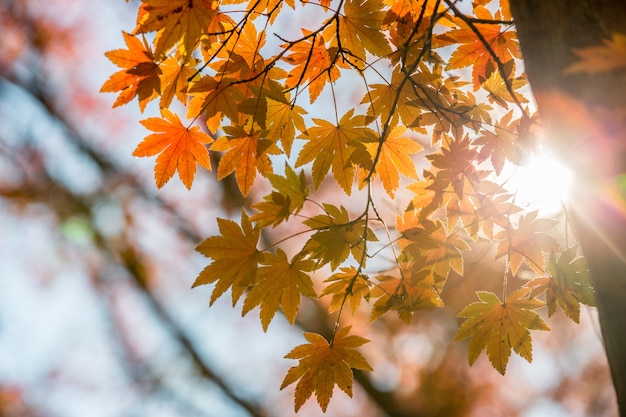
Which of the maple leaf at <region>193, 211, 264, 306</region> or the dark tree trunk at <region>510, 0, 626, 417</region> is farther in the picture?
the maple leaf at <region>193, 211, 264, 306</region>

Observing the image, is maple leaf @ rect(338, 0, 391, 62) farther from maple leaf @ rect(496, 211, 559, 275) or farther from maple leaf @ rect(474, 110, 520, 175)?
maple leaf @ rect(496, 211, 559, 275)

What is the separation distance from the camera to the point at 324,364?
3.77 ft

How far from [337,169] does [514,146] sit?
0.46 meters

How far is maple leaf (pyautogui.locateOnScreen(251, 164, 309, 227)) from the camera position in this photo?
40.1 inches

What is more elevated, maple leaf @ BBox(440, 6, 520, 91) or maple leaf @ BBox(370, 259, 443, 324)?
maple leaf @ BBox(440, 6, 520, 91)

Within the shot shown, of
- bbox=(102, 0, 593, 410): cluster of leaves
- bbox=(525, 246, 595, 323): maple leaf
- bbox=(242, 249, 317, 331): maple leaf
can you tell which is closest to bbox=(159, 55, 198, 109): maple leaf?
bbox=(102, 0, 593, 410): cluster of leaves

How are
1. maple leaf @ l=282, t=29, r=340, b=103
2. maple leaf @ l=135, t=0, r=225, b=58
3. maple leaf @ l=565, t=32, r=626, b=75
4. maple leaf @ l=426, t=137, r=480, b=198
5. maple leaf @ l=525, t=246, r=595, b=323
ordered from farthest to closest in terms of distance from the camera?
1. maple leaf @ l=282, t=29, r=340, b=103
2. maple leaf @ l=426, t=137, r=480, b=198
3. maple leaf @ l=525, t=246, r=595, b=323
4. maple leaf @ l=135, t=0, r=225, b=58
5. maple leaf @ l=565, t=32, r=626, b=75

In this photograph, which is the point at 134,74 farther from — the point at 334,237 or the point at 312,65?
the point at 334,237

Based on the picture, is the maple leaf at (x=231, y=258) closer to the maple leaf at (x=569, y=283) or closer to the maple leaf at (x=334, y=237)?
the maple leaf at (x=334, y=237)

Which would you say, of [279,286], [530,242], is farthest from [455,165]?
[279,286]

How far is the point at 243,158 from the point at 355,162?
0.28m

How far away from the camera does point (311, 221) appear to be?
40.9 inches

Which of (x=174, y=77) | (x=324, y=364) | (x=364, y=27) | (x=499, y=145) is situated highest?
(x=364, y=27)

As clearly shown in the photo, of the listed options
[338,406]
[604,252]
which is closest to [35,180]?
[338,406]
